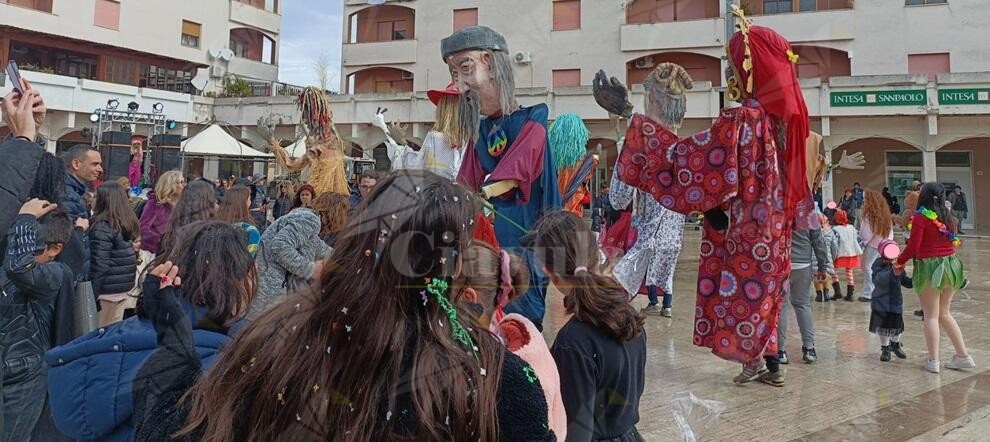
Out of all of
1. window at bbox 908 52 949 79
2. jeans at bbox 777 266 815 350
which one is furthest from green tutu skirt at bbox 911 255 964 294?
window at bbox 908 52 949 79

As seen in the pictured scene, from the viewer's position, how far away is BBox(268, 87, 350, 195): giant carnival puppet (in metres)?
3.54

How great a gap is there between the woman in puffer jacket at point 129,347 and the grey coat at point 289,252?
4.61 ft

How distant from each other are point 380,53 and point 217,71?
8.70 metres

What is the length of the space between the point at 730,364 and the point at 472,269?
3614 millimetres

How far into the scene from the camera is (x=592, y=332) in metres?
1.90

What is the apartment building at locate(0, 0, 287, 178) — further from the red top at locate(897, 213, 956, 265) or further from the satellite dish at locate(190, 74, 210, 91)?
the red top at locate(897, 213, 956, 265)

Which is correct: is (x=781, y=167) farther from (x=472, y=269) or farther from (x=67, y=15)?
(x=67, y=15)

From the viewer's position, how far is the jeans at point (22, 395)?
2354mm

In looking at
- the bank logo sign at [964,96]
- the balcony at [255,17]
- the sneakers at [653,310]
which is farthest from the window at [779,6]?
the balcony at [255,17]

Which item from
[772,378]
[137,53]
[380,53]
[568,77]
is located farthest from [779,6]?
[137,53]

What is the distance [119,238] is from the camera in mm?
4180

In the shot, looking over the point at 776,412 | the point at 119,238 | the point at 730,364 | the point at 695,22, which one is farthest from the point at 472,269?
the point at 695,22

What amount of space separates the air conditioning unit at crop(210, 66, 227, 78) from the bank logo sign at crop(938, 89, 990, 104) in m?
29.1

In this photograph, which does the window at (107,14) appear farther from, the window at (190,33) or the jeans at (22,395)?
the jeans at (22,395)
